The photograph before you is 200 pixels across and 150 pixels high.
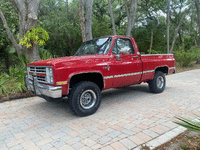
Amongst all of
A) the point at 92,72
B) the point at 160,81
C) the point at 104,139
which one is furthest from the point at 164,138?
the point at 160,81

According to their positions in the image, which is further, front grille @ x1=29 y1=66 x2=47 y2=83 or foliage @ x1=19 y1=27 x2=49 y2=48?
foliage @ x1=19 y1=27 x2=49 y2=48

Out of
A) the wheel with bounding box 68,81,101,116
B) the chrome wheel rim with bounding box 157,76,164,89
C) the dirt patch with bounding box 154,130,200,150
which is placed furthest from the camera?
the chrome wheel rim with bounding box 157,76,164,89

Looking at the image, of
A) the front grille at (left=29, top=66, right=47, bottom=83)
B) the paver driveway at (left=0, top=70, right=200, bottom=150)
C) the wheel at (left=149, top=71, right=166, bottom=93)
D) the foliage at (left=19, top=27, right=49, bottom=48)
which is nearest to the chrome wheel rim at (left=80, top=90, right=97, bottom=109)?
the paver driveway at (left=0, top=70, right=200, bottom=150)

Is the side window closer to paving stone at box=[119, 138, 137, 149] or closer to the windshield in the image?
the windshield

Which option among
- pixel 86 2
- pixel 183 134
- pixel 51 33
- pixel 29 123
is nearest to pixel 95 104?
pixel 29 123

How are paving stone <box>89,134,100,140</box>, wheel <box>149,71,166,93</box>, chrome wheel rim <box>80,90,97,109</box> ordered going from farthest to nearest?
wheel <box>149,71,166,93</box>, chrome wheel rim <box>80,90,97,109</box>, paving stone <box>89,134,100,140</box>

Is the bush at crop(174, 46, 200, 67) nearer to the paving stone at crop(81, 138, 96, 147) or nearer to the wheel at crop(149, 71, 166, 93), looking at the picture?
the wheel at crop(149, 71, 166, 93)

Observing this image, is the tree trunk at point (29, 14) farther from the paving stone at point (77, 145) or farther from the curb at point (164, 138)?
the curb at point (164, 138)

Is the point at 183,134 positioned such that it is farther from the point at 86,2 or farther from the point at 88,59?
the point at 86,2

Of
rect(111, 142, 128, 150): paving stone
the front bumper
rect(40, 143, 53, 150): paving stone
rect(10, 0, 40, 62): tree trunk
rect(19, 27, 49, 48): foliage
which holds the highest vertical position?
rect(10, 0, 40, 62): tree trunk

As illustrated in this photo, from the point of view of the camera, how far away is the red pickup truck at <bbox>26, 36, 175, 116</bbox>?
377 centimetres

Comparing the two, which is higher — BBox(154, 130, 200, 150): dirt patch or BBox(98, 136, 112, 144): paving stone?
BBox(98, 136, 112, 144): paving stone

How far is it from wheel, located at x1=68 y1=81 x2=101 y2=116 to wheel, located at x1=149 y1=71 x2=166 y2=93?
268cm

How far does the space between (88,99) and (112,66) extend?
3.76 ft
